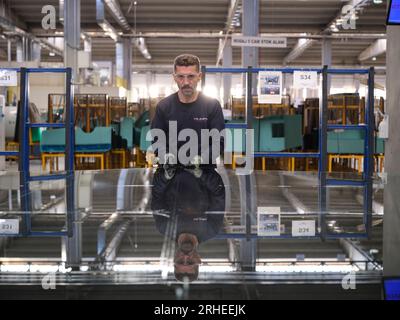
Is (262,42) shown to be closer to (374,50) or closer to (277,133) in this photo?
(277,133)

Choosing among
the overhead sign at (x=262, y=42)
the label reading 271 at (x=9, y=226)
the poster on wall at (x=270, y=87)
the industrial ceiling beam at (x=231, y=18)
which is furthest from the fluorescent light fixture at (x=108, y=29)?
the label reading 271 at (x=9, y=226)

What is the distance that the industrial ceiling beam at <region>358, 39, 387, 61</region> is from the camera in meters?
19.5

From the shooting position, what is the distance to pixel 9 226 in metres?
2.07

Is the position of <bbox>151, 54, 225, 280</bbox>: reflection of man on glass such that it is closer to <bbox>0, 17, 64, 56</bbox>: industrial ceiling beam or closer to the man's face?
the man's face

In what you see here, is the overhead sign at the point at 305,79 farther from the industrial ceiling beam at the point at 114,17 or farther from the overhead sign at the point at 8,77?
the industrial ceiling beam at the point at 114,17

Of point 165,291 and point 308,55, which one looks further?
point 308,55

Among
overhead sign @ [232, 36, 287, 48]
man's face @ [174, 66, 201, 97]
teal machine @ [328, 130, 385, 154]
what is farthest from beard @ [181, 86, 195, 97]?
overhead sign @ [232, 36, 287, 48]

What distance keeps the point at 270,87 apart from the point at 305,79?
397 millimetres

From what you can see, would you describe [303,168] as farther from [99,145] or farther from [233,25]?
[233,25]

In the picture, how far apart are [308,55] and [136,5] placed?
37.8ft

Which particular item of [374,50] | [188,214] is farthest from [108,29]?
[188,214]

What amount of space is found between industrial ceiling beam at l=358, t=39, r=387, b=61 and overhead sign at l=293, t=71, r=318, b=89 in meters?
14.6
